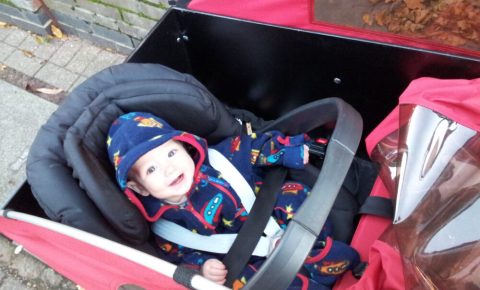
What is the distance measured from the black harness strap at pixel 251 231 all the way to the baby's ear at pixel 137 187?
0.28 m

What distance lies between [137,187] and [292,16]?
2.09 ft

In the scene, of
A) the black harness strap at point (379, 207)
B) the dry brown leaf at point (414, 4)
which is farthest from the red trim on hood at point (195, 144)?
the dry brown leaf at point (414, 4)

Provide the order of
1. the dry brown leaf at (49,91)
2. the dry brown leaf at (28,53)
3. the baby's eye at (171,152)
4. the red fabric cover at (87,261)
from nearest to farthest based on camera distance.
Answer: the red fabric cover at (87,261), the baby's eye at (171,152), the dry brown leaf at (49,91), the dry brown leaf at (28,53)

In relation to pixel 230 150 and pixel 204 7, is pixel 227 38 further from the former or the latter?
pixel 230 150

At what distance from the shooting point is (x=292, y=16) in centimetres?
124

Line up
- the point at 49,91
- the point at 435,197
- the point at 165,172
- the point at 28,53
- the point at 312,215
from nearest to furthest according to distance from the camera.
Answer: the point at 312,215, the point at 435,197, the point at 165,172, the point at 49,91, the point at 28,53

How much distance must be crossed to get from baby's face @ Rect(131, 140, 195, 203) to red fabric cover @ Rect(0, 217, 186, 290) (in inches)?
9.0

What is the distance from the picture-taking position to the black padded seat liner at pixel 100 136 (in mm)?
996

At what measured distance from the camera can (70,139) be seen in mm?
1030

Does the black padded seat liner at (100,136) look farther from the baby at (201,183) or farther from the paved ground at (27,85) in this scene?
the paved ground at (27,85)

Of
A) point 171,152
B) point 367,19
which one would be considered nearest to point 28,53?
point 171,152

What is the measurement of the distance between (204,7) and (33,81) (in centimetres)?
130

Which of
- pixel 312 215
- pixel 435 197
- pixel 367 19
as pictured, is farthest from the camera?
pixel 367 19

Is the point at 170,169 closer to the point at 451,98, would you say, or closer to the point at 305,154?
the point at 305,154
